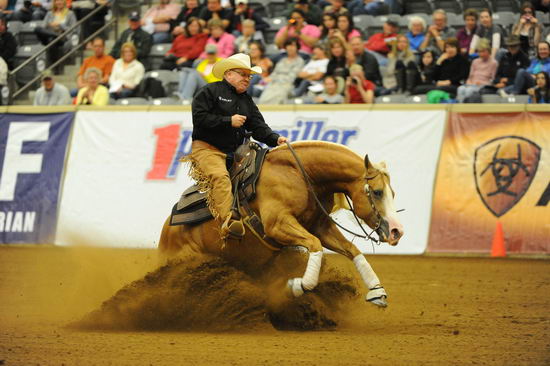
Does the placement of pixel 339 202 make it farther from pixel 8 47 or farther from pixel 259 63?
pixel 8 47

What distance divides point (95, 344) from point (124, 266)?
3599 mm

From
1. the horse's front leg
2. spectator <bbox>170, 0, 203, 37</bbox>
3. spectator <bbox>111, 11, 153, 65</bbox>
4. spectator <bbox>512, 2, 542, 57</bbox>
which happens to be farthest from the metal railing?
the horse's front leg

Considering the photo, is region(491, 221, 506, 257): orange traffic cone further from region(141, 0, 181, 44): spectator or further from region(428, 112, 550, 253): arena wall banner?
region(141, 0, 181, 44): spectator

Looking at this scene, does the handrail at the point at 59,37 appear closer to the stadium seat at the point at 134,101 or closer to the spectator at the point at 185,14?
the spectator at the point at 185,14

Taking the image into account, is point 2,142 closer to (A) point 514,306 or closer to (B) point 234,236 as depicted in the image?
(B) point 234,236

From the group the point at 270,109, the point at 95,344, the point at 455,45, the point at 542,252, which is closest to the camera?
the point at 95,344

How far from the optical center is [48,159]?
55.5 feet

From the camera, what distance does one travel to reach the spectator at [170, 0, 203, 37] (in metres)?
20.6

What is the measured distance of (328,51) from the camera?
1772 centimetres

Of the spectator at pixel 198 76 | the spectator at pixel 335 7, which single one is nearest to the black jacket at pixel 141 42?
the spectator at pixel 198 76

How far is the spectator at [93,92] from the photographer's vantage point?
18.3 m

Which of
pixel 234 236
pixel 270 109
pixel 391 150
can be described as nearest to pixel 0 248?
pixel 270 109

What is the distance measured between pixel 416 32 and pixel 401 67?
4.32 ft

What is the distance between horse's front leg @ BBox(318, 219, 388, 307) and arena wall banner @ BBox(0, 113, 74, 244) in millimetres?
8581
